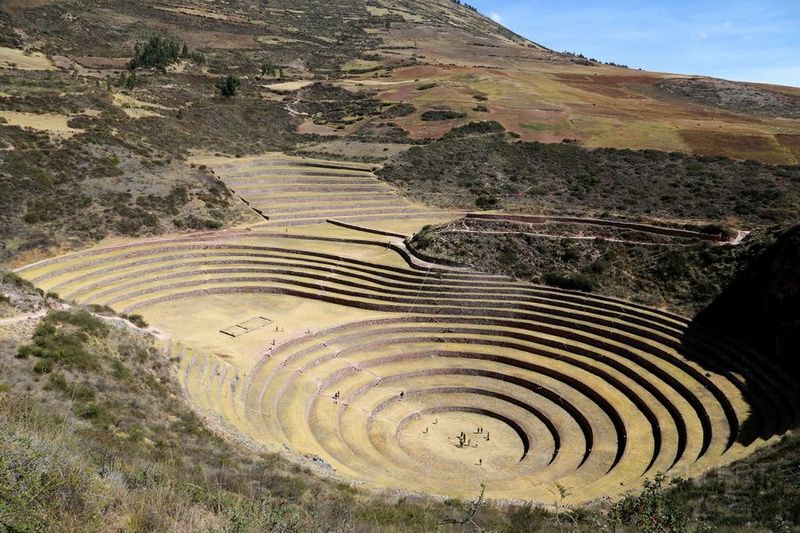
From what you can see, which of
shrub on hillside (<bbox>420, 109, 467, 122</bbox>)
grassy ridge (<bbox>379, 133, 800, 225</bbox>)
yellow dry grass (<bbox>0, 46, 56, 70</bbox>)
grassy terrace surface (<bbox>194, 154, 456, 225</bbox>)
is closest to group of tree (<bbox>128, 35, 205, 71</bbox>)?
yellow dry grass (<bbox>0, 46, 56, 70</bbox>)

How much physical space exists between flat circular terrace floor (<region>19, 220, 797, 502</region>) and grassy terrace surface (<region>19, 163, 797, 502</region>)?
7 centimetres

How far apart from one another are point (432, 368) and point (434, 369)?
10 cm

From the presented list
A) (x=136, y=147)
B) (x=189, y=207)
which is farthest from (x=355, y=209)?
(x=136, y=147)

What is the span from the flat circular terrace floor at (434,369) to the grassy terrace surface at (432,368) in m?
0.07

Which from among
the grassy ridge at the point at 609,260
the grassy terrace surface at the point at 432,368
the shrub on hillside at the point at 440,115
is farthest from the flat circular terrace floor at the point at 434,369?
the shrub on hillside at the point at 440,115

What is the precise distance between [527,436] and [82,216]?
25.6 m

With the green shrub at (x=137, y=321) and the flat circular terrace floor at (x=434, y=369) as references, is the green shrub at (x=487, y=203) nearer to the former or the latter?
the flat circular terrace floor at (x=434, y=369)

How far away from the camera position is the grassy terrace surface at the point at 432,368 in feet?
55.2

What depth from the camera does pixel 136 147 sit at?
3769 cm

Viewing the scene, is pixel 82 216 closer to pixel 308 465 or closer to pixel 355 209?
pixel 355 209

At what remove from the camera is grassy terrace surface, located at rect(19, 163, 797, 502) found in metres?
16.8

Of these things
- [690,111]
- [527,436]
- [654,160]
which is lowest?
[527,436]

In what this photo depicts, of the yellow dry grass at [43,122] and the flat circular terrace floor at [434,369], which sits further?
the yellow dry grass at [43,122]

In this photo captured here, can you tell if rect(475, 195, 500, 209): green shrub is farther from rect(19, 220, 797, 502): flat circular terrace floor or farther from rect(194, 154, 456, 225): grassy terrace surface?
rect(19, 220, 797, 502): flat circular terrace floor
